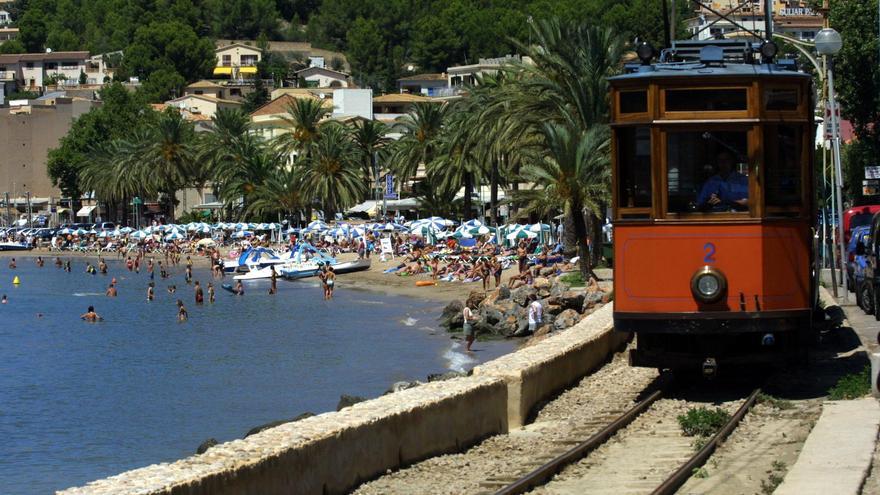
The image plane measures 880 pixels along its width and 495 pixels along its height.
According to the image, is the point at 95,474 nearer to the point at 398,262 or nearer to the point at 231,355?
the point at 231,355

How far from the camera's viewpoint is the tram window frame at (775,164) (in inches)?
628

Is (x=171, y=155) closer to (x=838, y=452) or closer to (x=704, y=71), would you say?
(x=704, y=71)

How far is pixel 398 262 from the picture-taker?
2869 inches

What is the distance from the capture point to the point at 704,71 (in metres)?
15.9

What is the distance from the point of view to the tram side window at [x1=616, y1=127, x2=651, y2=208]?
52.8 ft

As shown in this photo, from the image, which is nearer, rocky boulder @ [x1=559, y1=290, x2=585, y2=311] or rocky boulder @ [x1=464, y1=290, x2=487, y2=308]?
rocky boulder @ [x1=559, y1=290, x2=585, y2=311]

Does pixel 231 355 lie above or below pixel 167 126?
below

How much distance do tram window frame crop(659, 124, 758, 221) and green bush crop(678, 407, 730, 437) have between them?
2.25m

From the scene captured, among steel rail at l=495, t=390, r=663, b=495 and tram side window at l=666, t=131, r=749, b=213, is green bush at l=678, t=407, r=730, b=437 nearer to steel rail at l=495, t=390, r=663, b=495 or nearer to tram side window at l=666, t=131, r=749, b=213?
steel rail at l=495, t=390, r=663, b=495

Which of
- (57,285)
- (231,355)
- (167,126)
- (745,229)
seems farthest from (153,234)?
(745,229)

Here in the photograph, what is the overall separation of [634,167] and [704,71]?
133cm

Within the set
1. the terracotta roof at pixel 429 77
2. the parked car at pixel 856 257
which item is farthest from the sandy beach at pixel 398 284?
the terracotta roof at pixel 429 77

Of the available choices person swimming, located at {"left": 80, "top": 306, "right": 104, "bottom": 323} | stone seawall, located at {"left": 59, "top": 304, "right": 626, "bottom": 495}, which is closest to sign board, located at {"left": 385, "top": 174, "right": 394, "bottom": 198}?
person swimming, located at {"left": 80, "top": 306, "right": 104, "bottom": 323}

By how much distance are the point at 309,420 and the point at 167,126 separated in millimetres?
92890
